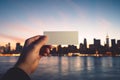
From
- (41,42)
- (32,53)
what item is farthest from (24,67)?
(41,42)

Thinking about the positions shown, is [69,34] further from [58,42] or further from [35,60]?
[35,60]

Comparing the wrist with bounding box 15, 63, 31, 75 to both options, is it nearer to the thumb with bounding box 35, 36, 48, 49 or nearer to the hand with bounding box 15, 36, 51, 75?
the hand with bounding box 15, 36, 51, 75

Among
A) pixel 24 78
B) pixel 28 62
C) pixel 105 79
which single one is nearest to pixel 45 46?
pixel 28 62

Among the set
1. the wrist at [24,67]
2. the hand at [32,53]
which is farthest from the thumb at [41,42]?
the wrist at [24,67]

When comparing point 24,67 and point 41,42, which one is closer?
point 24,67

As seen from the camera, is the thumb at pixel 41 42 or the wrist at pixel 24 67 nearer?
the wrist at pixel 24 67

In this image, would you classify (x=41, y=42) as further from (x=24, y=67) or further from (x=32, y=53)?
(x=24, y=67)

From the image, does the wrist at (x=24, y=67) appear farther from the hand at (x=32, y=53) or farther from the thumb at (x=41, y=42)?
the thumb at (x=41, y=42)

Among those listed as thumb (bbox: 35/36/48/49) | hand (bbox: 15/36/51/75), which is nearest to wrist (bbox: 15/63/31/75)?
hand (bbox: 15/36/51/75)
